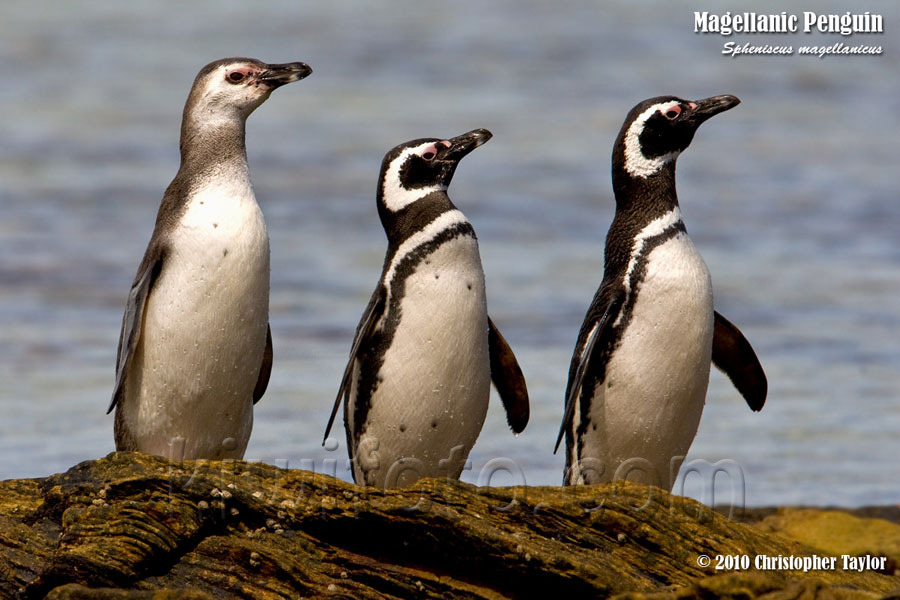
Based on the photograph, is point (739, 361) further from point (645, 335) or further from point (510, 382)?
point (510, 382)

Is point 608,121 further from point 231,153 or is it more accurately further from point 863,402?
point 231,153

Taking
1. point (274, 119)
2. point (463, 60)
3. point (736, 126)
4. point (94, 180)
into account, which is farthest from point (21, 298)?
point (463, 60)

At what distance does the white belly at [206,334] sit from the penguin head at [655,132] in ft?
5.71

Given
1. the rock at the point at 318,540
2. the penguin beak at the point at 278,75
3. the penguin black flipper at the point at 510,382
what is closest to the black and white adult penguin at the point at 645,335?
the penguin black flipper at the point at 510,382

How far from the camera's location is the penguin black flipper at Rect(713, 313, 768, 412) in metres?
6.51

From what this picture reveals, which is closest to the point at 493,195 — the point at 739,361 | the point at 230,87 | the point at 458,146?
the point at 739,361

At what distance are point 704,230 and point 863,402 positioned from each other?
614 centimetres

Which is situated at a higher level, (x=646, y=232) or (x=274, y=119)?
(x=274, y=119)

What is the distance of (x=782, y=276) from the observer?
1344cm

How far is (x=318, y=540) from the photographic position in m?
4.66

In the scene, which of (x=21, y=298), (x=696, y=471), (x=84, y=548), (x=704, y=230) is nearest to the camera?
(x=84, y=548)

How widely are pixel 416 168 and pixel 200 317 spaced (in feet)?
3.97

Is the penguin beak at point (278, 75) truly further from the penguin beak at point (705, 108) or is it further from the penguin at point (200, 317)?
the penguin beak at point (705, 108)

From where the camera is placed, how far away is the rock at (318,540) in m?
4.47
